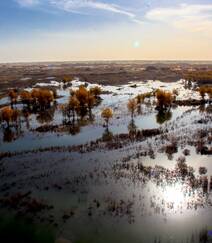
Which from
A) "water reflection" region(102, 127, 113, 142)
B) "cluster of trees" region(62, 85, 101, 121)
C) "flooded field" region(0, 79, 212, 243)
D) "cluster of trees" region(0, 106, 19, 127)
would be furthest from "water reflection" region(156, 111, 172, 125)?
"cluster of trees" region(0, 106, 19, 127)

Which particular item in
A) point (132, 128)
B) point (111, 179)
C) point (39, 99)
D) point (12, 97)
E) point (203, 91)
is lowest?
point (111, 179)

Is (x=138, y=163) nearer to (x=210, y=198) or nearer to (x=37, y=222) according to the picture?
(x=210, y=198)

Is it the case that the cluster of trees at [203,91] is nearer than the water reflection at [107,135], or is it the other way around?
the water reflection at [107,135]

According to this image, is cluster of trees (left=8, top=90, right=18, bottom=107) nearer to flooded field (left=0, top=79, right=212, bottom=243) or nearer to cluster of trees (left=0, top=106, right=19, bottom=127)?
cluster of trees (left=0, top=106, right=19, bottom=127)

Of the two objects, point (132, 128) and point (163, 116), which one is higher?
point (163, 116)

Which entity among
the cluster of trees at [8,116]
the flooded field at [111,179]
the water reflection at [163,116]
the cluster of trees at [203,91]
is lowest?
the flooded field at [111,179]

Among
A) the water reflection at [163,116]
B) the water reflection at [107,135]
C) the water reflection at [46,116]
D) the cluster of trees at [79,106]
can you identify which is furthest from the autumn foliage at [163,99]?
the water reflection at [46,116]

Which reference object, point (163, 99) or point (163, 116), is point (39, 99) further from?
point (163, 116)

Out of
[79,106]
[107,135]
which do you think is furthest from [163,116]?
[79,106]

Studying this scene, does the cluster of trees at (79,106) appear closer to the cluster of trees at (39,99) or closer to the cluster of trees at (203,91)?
the cluster of trees at (39,99)

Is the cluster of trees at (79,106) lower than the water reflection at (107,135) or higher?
higher
